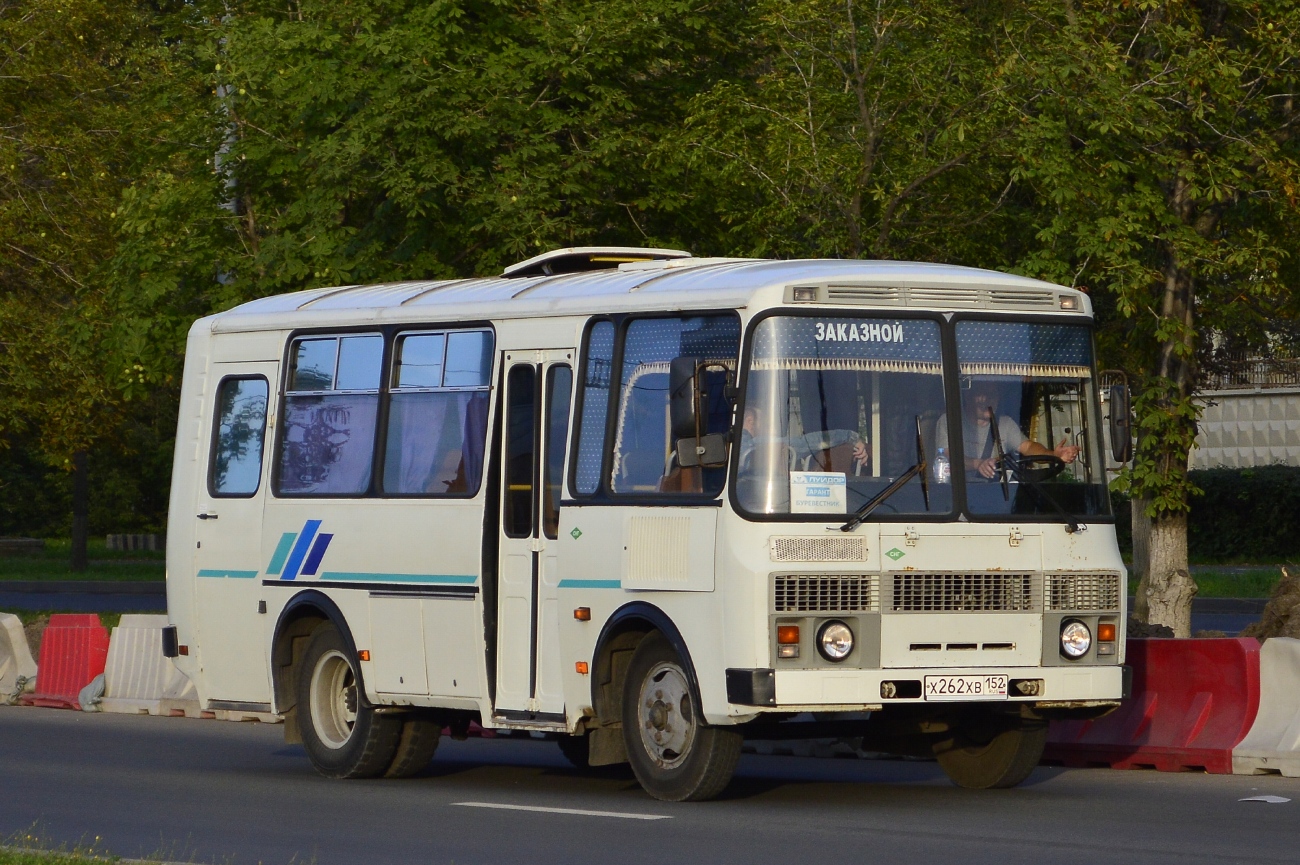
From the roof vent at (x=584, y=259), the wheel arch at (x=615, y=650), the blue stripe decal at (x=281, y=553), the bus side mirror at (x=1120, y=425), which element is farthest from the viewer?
the blue stripe decal at (x=281, y=553)

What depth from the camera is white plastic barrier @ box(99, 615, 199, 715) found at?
61.2 feet

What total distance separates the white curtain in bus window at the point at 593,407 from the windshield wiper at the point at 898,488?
5.21 feet

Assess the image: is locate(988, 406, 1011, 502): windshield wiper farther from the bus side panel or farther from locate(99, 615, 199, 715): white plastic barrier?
locate(99, 615, 199, 715): white plastic barrier

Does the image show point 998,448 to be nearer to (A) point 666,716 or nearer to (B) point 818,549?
(B) point 818,549

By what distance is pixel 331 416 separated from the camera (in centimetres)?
1385

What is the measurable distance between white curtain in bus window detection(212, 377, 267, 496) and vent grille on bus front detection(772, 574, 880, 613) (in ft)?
15.6

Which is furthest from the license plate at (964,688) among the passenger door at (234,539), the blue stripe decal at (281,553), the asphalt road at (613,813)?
the passenger door at (234,539)

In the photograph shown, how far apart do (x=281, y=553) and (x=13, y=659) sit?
23.3ft

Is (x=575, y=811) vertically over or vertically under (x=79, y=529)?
under

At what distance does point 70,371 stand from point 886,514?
1700 centimetres

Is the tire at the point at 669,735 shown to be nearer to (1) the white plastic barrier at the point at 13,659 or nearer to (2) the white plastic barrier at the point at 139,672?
(2) the white plastic barrier at the point at 139,672

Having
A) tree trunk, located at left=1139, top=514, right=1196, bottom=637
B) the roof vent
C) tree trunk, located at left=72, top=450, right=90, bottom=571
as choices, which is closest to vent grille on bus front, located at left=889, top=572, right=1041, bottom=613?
the roof vent

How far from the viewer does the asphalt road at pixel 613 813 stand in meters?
9.65

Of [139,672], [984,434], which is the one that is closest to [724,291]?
[984,434]
